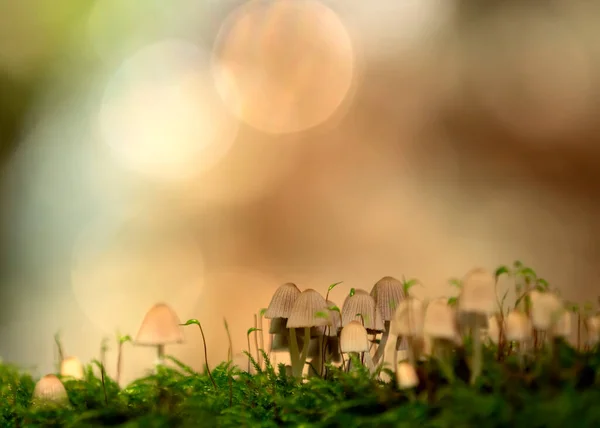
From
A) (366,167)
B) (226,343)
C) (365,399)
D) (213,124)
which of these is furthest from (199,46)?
(365,399)

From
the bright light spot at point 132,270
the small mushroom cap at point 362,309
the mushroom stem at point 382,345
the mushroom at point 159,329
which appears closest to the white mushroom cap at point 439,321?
the small mushroom cap at point 362,309

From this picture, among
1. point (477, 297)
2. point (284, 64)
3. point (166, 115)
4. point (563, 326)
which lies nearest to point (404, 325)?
point (477, 297)

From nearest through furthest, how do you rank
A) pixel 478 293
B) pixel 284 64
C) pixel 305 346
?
pixel 478 293 < pixel 305 346 < pixel 284 64

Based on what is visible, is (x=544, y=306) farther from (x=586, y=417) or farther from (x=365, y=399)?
(x=365, y=399)

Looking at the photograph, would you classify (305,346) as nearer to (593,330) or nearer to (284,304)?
(284,304)

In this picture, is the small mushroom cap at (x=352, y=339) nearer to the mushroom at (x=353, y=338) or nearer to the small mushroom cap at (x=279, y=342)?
the mushroom at (x=353, y=338)
